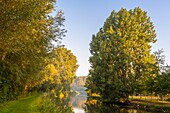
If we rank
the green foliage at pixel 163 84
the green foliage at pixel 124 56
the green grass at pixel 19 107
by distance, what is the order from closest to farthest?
the green grass at pixel 19 107
the green foliage at pixel 163 84
the green foliage at pixel 124 56

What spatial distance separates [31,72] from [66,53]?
309 feet

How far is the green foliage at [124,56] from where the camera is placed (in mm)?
54656

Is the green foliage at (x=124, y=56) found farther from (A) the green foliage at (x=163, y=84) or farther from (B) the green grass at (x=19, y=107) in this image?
(B) the green grass at (x=19, y=107)

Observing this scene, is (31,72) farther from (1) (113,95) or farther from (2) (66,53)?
(2) (66,53)

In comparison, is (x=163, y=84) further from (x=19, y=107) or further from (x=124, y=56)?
(x=19, y=107)

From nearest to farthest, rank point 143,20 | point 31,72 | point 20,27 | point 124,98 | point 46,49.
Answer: point 20,27 → point 46,49 → point 31,72 → point 124,98 → point 143,20

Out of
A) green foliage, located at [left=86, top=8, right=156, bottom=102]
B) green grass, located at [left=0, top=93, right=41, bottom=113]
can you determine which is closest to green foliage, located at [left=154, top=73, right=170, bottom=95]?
green foliage, located at [left=86, top=8, right=156, bottom=102]

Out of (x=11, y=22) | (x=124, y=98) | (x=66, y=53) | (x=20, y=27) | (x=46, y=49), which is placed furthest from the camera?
(x=66, y=53)

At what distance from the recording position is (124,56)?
5538cm

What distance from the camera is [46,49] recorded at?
2717 centimetres

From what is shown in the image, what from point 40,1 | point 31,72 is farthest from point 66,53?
point 40,1

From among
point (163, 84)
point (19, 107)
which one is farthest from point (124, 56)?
point (19, 107)

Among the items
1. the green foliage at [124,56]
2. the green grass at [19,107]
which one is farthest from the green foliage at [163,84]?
the green grass at [19,107]

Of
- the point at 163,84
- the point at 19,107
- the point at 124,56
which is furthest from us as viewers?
the point at 124,56
